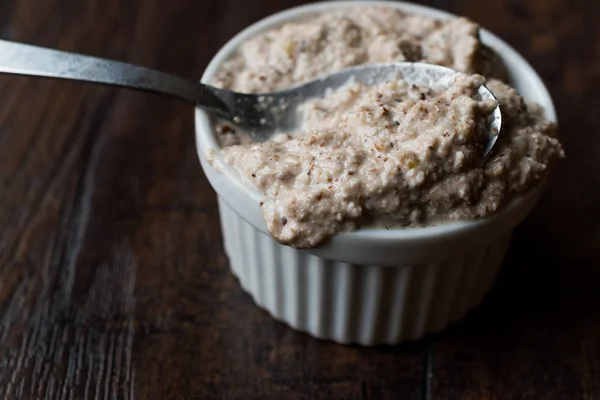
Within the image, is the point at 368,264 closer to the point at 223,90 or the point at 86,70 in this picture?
the point at 223,90

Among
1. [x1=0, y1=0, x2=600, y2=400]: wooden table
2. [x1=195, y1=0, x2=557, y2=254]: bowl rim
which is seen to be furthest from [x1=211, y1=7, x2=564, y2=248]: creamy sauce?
[x1=0, y1=0, x2=600, y2=400]: wooden table

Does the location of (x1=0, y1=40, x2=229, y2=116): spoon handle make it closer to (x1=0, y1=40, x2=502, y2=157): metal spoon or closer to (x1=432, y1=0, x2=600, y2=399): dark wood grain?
(x1=0, y1=40, x2=502, y2=157): metal spoon

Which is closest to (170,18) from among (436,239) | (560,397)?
(436,239)

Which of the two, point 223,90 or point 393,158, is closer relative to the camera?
point 393,158

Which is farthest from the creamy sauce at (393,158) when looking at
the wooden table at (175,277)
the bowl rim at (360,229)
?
the wooden table at (175,277)

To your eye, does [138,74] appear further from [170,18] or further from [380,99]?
[170,18]

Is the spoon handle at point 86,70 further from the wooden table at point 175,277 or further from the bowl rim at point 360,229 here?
the wooden table at point 175,277

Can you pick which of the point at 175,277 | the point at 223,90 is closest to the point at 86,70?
the point at 223,90
